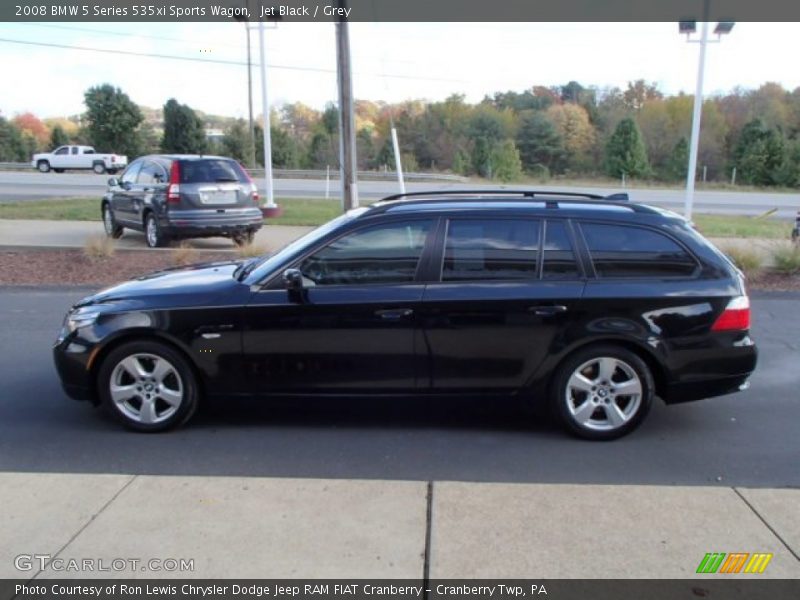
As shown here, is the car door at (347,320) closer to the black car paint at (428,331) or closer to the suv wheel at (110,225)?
the black car paint at (428,331)

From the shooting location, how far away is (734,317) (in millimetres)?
4754

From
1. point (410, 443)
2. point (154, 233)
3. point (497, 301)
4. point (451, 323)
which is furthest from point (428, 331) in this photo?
point (154, 233)

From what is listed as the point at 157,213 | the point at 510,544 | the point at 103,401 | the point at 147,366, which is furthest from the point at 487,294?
the point at 157,213

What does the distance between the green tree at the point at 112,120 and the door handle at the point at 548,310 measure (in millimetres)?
55936

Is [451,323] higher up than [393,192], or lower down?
higher up

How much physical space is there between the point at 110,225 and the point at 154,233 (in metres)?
2.48

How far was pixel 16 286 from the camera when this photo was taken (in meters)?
10.1

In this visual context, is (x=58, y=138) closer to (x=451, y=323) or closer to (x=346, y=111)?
(x=346, y=111)

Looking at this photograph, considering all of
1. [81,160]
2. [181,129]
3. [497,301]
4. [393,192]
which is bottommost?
[393,192]

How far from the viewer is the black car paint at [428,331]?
4672 mm

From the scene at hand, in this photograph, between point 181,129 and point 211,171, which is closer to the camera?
point 211,171

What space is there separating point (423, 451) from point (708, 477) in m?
1.69

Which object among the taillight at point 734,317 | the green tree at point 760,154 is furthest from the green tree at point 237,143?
the taillight at point 734,317

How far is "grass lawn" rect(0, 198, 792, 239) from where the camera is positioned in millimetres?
16375
